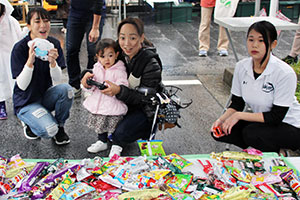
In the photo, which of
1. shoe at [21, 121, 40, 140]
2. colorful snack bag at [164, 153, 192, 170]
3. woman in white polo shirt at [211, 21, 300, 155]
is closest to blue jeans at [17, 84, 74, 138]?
shoe at [21, 121, 40, 140]

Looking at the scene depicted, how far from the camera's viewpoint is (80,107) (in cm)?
370

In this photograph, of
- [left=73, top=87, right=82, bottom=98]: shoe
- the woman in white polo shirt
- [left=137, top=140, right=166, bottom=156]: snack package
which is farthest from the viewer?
[left=73, top=87, right=82, bottom=98]: shoe

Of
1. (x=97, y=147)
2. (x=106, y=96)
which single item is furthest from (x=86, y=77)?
(x=97, y=147)

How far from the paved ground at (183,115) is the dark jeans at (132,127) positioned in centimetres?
32

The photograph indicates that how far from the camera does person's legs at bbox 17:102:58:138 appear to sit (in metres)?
2.59

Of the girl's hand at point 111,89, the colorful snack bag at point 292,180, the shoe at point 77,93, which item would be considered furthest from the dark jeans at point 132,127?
the shoe at point 77,93

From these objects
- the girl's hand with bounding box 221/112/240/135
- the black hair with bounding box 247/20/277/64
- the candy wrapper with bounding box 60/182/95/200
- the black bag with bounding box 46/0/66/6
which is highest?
the black bag with bounding box 46/0/66/6

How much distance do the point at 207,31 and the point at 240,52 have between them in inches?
29.7

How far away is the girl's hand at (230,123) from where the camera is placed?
2.32m

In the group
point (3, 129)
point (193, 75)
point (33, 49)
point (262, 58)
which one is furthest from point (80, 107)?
point (262, 58)

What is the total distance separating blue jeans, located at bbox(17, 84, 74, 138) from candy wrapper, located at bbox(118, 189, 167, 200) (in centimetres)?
125

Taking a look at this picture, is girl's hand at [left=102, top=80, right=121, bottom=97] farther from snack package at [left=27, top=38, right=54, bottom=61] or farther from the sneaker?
the sneaker

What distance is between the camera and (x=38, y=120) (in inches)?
102

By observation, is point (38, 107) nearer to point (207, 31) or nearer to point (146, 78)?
point (146, 78)
